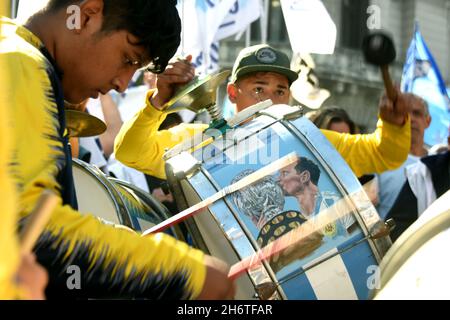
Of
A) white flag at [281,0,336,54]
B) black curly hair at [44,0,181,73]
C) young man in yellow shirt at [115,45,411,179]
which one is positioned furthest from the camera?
white flag at [281,0,336,54]

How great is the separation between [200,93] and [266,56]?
1.09 meters

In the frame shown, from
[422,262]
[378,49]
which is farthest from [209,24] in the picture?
[422,262]

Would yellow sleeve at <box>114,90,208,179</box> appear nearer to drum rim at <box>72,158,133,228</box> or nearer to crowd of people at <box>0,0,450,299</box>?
crowd of people at <box>0,0,450,299</box>

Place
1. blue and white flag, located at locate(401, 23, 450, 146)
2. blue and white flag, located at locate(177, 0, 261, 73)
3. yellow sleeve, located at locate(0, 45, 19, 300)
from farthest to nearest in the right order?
1. blue and white flag, located at locate(401, 23, 450, 146)
2. blue and white flag, located at locate(177, 0, 261, 73)
3. yellow sleeve, located at locate(0, 45, 19, 300)

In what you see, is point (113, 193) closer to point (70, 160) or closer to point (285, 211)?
point (285, 211)

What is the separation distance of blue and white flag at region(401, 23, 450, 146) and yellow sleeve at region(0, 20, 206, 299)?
528cm

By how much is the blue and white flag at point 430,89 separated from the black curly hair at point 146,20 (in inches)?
191

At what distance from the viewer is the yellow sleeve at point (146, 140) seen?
3236mm

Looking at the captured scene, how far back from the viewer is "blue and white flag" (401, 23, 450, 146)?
21.2ft

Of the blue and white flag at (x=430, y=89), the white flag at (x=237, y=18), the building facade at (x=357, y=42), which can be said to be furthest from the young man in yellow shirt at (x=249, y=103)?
the building facade at (x=357, y=42)

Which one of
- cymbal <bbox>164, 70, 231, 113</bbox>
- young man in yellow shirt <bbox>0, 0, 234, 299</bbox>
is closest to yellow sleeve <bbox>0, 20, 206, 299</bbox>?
young man in yellow shirt <bbox>0, 0, 234, 299</bbox>

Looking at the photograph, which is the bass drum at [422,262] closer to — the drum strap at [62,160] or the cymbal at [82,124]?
the drum strap at [62,160]

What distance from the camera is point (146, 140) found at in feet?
10.8
